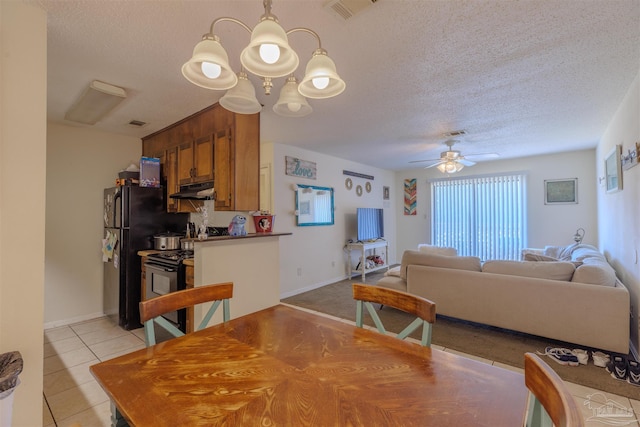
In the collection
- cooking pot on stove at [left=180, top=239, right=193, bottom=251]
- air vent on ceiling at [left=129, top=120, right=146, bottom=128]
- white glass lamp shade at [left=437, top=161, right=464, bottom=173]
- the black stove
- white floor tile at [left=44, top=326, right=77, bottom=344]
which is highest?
air vent on ceiling at [left=129, top=120, right=146, bottom=128]

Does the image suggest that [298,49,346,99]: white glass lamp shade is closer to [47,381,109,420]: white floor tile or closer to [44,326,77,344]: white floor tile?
[47,381,109,420]: white floor tile

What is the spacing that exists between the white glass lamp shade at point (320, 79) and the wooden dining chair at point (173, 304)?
1.08 metres

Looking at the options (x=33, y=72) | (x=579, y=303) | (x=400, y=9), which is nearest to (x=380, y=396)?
(x=400, y=9)

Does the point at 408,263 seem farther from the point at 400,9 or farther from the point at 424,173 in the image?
the point at 424,173

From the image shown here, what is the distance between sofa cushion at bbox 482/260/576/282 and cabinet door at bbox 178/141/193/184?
3374 millimetres

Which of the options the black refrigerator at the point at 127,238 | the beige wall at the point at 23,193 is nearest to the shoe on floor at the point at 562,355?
the beige wall at the point at 23,193

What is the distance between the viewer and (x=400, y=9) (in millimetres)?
1539

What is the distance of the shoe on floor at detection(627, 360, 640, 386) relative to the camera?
2.15 m

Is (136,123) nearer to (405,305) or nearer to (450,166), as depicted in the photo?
(405,305)

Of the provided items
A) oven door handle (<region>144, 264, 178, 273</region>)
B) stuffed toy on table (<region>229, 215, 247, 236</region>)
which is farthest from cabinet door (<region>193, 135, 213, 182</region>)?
oven door handle (<region>144, 264, 178, 273</region>)

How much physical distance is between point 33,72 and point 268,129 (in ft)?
7.79

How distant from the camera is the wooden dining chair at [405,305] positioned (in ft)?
3.96

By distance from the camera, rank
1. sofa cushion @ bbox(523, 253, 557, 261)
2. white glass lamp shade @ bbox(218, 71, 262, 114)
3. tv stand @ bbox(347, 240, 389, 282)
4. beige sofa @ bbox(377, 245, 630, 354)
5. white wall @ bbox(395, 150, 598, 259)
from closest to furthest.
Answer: white glass lamp shade @ bbox(218, 71, 262, 114), beige sofa @ bbox(377, 245, 630, 354), sofa cushion @ bbox(523, 253, 557, 261), white wall @ bbox(395, 150, 598, 259), tv stand @ bbox(347, 240, 389, 282)

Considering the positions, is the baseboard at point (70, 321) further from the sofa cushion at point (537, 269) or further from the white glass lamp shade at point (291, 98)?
the sofa cushion at point (537, 269)
